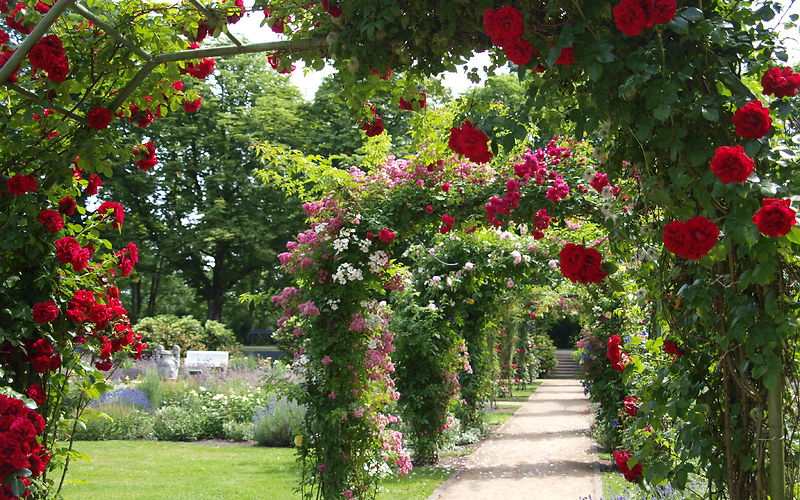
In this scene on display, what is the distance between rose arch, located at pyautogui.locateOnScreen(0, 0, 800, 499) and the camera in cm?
175

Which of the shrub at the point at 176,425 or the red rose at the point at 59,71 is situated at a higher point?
the red rose at the point at 59,71

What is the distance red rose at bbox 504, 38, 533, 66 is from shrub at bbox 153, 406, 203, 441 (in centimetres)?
927

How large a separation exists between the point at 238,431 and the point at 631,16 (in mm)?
9236

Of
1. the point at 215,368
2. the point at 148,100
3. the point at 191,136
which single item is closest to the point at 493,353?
the point at 215,368

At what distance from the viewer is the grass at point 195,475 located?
6.24 m

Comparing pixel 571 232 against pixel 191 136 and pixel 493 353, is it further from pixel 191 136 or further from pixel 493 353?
pixel 191 136

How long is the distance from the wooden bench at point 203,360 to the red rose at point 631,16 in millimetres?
12911

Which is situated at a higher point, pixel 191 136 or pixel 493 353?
pixel 191 136

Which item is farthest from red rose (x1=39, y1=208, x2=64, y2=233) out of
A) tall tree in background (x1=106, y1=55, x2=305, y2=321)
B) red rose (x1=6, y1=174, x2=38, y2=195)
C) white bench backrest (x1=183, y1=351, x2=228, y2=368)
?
tall tree in background (x1=106, y1=55, x2=305, y2=321)

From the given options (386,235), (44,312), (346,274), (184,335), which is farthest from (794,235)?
(184,335)

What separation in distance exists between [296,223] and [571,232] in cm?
1491

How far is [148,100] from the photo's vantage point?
9.94 feet

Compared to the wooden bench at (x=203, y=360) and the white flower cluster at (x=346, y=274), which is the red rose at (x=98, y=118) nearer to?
the white flower cluster at (x=346, y=274)

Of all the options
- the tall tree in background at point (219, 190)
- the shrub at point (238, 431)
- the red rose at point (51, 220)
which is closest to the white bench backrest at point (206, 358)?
the shrub at point (238, 431)
